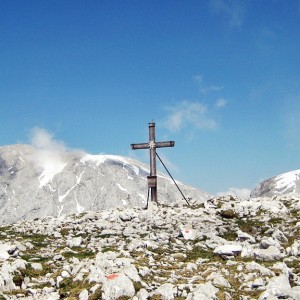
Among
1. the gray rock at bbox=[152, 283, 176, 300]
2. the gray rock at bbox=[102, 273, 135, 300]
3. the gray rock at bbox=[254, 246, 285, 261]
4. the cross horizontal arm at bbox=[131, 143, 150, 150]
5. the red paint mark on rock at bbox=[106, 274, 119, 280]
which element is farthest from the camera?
the cross horizontal arm at bbox=[131, 143, 150, 150]

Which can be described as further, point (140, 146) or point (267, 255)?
point (140, 146)

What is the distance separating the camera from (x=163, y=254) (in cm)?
2488

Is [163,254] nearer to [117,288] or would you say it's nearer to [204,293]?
[117,288]

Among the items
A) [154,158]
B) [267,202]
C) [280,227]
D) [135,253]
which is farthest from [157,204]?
[135,253]

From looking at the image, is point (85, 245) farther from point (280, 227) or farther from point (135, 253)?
point (280, 227)

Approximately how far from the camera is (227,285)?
16.9m

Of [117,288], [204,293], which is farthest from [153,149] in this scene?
[204,293]

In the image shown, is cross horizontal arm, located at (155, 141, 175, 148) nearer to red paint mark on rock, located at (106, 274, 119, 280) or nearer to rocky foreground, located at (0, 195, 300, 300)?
rocky foreground, located at (0, 195, 300, 300)

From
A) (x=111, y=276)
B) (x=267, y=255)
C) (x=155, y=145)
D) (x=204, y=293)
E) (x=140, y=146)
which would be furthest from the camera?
(x=140, y=146)

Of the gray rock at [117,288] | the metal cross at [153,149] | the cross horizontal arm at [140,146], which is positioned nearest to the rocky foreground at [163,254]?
the gray rock at [117,288]

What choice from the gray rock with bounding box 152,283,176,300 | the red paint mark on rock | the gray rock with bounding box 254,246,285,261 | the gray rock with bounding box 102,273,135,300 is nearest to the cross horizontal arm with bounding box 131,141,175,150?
the gray rock with bounding box 254,246,285,261

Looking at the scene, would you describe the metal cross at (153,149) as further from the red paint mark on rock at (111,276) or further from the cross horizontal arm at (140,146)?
the red paint mark on rock at (111,276)

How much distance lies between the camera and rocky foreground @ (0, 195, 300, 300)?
53.6ft

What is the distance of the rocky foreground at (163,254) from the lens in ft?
53.6
